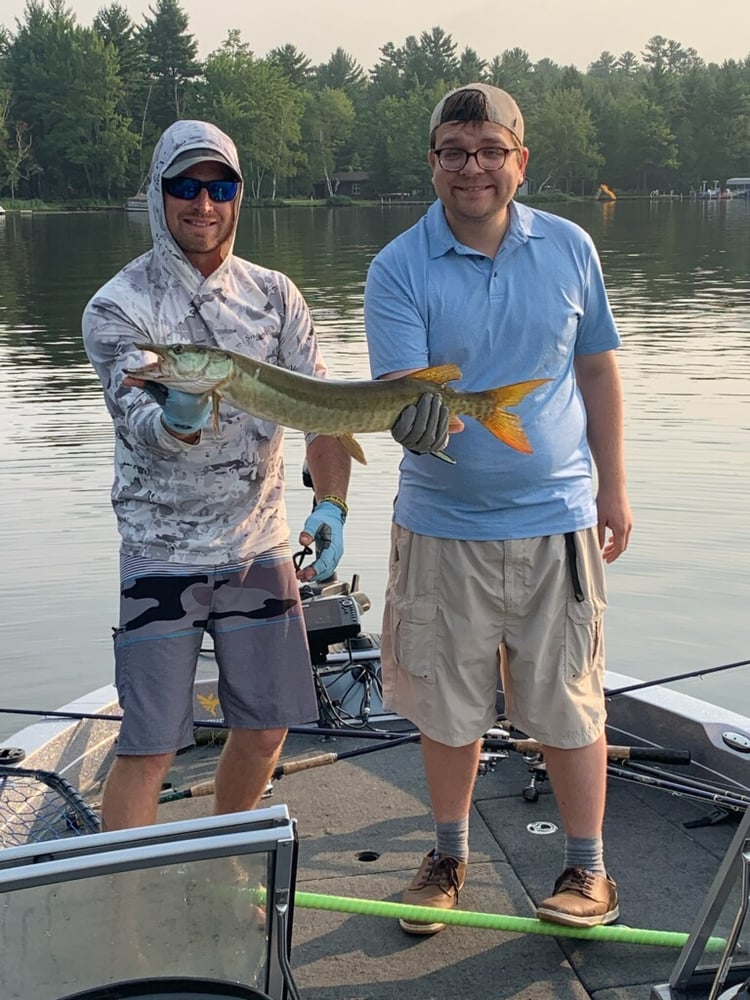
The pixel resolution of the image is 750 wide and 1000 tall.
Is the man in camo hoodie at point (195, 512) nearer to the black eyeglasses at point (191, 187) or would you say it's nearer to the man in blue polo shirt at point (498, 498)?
the black eyeglasses at point (191, 187)

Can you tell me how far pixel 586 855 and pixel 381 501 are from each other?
8.24m

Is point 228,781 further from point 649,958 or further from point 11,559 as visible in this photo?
point 11,559

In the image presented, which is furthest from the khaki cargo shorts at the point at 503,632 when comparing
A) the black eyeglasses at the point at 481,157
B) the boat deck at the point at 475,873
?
the black eyeglasses at the point at 481,157

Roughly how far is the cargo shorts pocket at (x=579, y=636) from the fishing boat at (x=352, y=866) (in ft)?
2.21

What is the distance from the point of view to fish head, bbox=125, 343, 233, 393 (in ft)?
9.55

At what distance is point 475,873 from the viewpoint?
3717 millimetres

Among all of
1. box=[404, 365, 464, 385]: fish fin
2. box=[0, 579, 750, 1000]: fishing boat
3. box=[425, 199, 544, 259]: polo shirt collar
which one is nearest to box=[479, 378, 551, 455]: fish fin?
box=[404, 365, 464, 385]: fish fin

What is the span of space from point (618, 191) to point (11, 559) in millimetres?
125878

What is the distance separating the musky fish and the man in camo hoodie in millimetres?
155

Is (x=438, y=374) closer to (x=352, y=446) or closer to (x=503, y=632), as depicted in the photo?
(x=352, y=446)

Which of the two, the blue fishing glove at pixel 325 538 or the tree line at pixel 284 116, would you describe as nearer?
the blue fishing glove at pixel 325 538

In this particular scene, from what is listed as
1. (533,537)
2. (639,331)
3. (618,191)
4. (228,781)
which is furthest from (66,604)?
(618,191)

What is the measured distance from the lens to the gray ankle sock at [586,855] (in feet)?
11.0

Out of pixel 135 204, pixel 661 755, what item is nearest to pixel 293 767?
pixel 661 755
